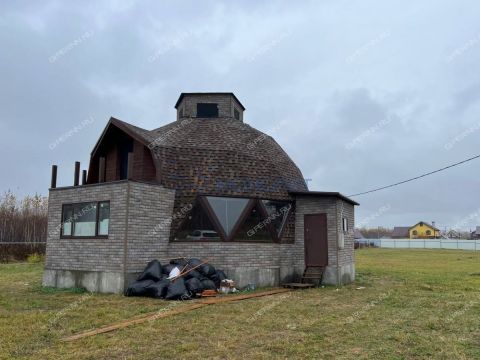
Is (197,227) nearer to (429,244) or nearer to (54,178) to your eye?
(54,178)

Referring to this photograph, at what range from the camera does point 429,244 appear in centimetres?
6238

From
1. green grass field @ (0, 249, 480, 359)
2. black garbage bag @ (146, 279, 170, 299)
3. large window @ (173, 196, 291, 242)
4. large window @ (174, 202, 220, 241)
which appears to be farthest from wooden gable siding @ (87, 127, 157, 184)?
green grass field @ (0, 249, 480, 359)

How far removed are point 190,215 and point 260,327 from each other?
6.75 metres

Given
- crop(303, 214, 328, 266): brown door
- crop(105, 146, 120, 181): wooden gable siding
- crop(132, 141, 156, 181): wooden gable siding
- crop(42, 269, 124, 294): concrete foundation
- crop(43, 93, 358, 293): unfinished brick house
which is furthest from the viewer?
crop(105, 146, 120, 181): wooden gable siding

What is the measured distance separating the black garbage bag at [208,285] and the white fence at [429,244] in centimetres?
5481

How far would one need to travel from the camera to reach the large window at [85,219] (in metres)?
12.9

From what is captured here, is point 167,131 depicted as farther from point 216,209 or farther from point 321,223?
point 321,223

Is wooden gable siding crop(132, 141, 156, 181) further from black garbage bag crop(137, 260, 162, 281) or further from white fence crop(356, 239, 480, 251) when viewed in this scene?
white fence crop(356, 239, 480, 251)

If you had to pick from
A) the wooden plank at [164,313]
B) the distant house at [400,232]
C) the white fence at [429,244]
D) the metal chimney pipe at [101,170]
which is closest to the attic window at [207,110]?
the metal chimney pipe at [101,170]

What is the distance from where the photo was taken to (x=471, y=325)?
784 centimetres

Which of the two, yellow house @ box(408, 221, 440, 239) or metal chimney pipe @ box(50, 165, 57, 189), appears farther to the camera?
yellow house @ box(408, 221, 440, 239)

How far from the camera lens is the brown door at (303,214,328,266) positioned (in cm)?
1530

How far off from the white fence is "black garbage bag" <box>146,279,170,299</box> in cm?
5646

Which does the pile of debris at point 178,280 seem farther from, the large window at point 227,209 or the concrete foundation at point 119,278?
the large window at point 227,209
